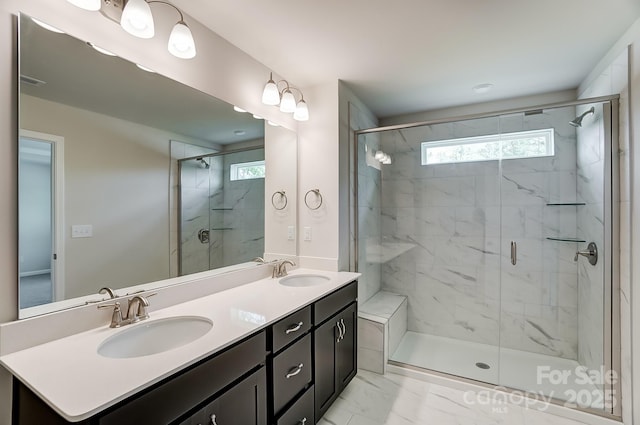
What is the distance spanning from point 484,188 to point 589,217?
2.71 ft

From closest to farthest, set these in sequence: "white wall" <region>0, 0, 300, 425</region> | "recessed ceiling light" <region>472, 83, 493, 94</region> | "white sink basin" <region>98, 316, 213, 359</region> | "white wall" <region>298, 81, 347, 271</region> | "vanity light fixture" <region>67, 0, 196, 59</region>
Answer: "white wall" <region>0, 0, 300, 425</region> < "white sink basin" <region>98, 316, 213, 359</region> < "vanity light fixture" <region>67, 0, 196, 59</region> < "white wall" <region>298, 81, 347, 271</region> < "recessed ceiling light" <region>472, 83, 493, 94</region>

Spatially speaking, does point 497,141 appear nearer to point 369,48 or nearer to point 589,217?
point 589,217

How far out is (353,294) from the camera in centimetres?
220

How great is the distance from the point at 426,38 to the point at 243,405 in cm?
223

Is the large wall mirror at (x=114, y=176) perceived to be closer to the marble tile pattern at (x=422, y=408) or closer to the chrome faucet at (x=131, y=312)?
the chrome faucet at (x=131, y=312)

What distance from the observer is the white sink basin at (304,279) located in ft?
7.13

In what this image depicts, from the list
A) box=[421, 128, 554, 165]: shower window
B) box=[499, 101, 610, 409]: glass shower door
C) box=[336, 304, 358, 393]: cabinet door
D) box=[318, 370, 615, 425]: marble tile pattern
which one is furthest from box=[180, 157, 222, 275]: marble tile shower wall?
box=[499, 101, 610, 409]: glass shower door

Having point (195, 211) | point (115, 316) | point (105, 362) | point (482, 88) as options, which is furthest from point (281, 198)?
point (482, 88)

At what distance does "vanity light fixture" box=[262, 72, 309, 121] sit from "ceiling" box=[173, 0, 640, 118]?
13 cm

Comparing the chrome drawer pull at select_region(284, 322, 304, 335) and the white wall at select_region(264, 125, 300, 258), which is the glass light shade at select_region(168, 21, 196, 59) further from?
the chrome drawer pull at select_region(284, 322, 304, 335)

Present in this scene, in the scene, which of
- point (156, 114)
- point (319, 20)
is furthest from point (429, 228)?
point (156, 114)

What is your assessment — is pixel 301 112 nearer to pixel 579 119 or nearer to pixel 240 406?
pixel 240 406

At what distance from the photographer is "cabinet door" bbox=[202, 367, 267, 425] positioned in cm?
104

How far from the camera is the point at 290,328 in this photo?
146 centimetres
